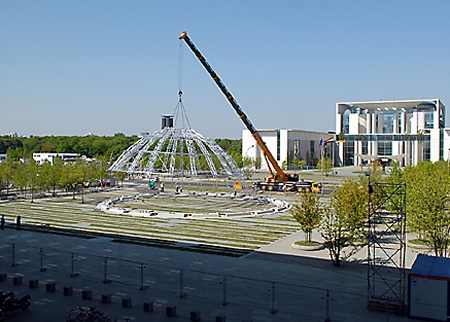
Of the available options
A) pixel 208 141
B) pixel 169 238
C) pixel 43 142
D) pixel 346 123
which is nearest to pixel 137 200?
pixel 208 141

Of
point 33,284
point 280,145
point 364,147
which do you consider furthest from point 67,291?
point 364,147

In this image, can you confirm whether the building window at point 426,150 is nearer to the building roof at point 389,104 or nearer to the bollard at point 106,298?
the building roof at point 389,104

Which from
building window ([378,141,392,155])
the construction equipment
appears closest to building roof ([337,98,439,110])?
building window ([378,141,392,155])

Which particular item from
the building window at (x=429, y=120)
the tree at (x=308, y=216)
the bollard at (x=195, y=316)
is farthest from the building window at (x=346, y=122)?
the bollard at (x=195, y=316)

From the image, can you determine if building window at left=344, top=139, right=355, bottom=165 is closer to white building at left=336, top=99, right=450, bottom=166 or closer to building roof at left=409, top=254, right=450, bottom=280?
white building at left=336, top=99, right=450, bottom=166

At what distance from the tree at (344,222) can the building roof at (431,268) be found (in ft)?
19.3

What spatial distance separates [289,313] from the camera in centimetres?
1689

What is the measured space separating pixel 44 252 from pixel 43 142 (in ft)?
458

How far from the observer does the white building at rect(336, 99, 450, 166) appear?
10156 cm

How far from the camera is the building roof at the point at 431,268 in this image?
1638cm

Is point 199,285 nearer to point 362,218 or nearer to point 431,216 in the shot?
point 362,218

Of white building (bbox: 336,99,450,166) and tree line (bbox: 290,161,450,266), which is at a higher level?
white building (bbox: 336,99,450,166)

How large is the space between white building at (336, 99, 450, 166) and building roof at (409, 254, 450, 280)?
85590mm

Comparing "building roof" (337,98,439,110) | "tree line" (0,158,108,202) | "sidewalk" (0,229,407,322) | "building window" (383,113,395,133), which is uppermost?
"building roof" (337,98,439,110)
